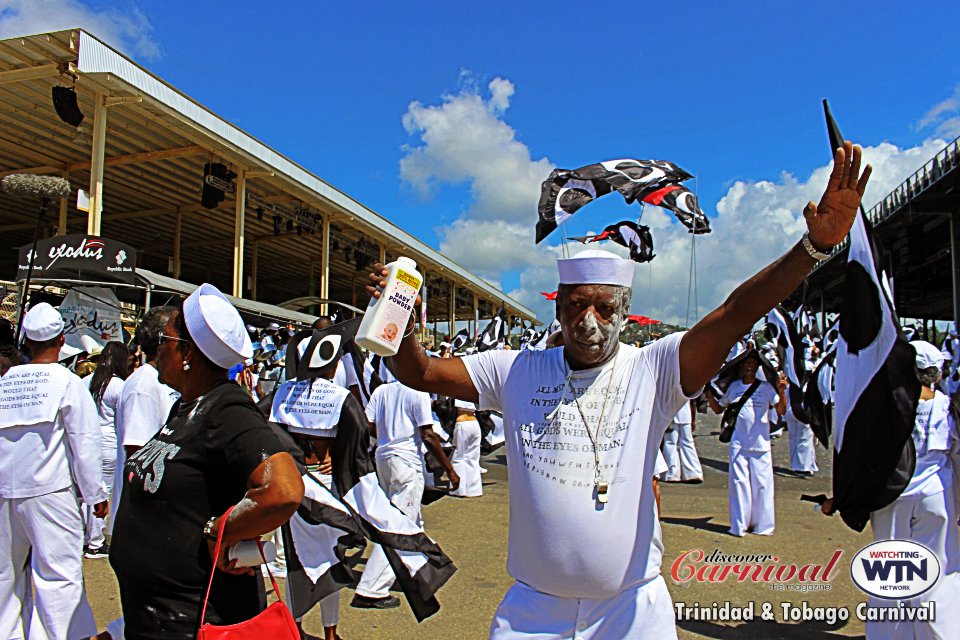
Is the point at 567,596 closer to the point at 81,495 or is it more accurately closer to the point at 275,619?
the point at 275,619

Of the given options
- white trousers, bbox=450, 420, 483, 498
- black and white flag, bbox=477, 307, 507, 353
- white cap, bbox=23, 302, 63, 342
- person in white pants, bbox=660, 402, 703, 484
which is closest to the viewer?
white cap, bbox=23, 302, 63, 342

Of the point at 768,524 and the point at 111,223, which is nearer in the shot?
the point at 768,524

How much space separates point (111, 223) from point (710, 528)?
21.7m

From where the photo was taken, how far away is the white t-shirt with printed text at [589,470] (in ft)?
7.20

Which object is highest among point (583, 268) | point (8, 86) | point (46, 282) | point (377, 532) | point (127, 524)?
point (8, 86)

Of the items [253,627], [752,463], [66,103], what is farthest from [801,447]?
[66,103]

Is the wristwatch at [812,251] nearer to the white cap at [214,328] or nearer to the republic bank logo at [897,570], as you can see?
the white cap at [214,328]

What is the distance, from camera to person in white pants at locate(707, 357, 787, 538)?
776 cm

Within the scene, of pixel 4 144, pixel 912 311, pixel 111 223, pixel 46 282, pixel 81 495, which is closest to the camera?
pixel 81 495

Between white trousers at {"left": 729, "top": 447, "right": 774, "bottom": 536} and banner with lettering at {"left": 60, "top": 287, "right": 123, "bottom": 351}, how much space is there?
8153 millimetres

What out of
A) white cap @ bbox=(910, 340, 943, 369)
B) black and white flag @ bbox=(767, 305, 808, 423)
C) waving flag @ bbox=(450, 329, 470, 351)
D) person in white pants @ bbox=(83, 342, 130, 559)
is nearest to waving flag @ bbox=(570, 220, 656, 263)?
black and white flag @ bbox=(767, 305, 808, 423)

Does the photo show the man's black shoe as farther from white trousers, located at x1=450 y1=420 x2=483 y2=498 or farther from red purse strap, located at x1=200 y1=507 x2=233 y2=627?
white trousers, located at x1=450 y1=420 x2=483 y2=498

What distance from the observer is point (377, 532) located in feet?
14.6

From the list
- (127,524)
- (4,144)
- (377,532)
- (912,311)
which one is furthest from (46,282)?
(912,311)
